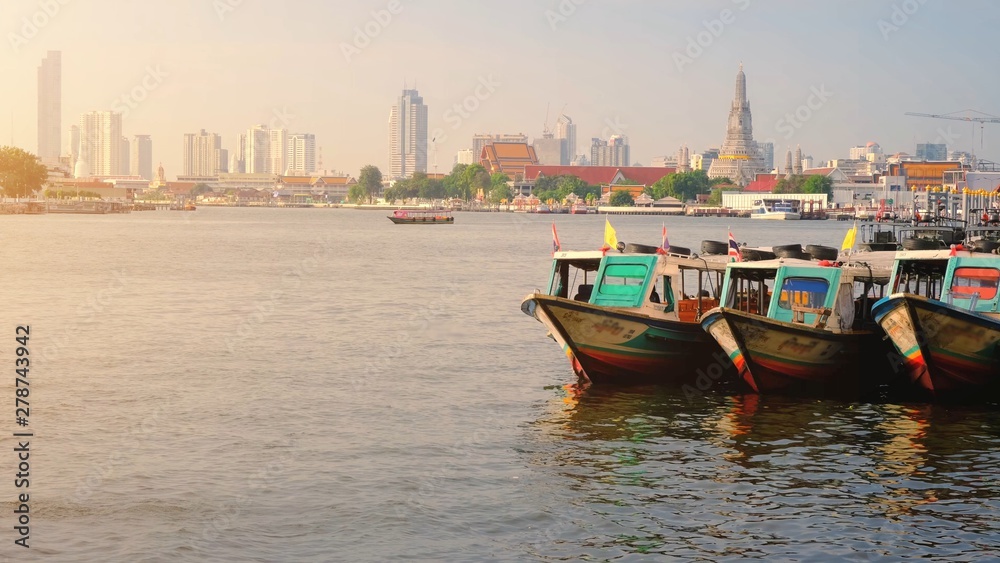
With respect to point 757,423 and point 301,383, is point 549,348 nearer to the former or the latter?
point 301,383

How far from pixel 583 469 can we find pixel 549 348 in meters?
15.2

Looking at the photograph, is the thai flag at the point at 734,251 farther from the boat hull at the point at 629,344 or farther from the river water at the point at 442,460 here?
the river water at the point at 442,460

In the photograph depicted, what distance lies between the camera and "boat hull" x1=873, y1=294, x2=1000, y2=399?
24.4 metres

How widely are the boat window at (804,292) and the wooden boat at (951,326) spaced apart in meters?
1.38

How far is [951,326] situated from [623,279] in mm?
6880

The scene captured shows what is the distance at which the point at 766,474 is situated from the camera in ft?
66.6

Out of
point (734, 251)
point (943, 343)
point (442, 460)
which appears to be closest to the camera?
point (442, 460)

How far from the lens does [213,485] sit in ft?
63.0

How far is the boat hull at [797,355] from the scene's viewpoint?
25453 millimetres

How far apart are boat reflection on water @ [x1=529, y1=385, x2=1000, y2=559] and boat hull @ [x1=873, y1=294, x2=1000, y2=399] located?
24.2 inches

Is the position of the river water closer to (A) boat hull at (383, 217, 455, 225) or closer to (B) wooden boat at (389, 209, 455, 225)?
(A) boat hull at (383, 217, 455, 225)

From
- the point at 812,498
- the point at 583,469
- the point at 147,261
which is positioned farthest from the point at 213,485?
the point at 147,261

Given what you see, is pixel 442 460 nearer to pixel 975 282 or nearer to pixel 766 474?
pixel 766 474

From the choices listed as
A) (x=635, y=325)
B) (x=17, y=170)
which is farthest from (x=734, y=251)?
(x=17, y=170)
